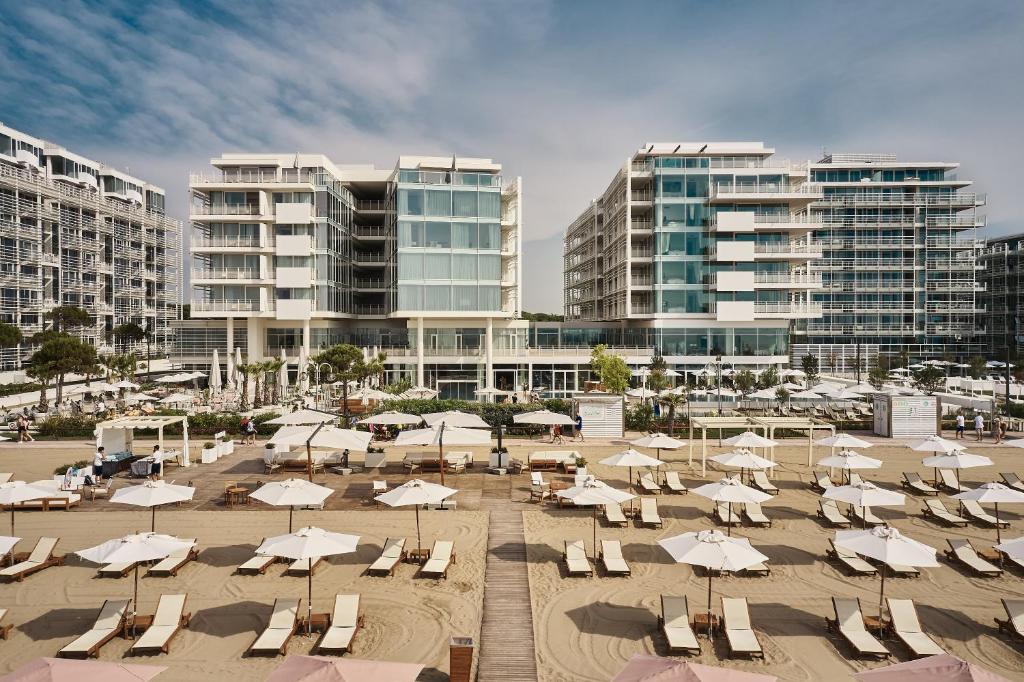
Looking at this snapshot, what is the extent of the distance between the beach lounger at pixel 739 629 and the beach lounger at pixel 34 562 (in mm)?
15217

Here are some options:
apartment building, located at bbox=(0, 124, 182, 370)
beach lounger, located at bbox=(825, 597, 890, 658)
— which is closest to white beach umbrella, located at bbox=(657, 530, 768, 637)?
beach lounger, located at bbox=(825, 597, 890, 658)

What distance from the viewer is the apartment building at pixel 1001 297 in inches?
2955

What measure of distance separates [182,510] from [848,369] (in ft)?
232

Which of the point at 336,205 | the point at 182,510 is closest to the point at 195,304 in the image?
the point at 336,205

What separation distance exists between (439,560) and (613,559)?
4149mm

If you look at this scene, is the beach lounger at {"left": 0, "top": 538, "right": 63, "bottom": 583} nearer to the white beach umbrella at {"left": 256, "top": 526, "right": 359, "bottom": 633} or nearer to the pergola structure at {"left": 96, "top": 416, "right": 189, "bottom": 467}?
the white beach umbrella at {"left": 256, "top": 526, "right": 359, "bottom": 633}

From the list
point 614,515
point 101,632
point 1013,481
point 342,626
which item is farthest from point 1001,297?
point 101,632

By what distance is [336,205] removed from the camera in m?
54.6

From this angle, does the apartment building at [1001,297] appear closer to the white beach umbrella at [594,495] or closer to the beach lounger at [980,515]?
the beach lounger at [980,515]

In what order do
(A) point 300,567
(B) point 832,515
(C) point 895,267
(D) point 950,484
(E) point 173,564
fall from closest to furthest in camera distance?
(E) point 173,564, (A) point 300,567, (B) point 832,515, (D) point 950,484, (C) point 895,267

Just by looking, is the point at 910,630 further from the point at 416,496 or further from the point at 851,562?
the point at 416,496

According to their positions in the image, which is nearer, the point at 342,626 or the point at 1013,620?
the point at 342,626

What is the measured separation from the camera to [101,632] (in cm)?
1099

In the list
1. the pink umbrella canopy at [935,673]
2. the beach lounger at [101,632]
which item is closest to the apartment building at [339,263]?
the beach lounger at [101,632]
